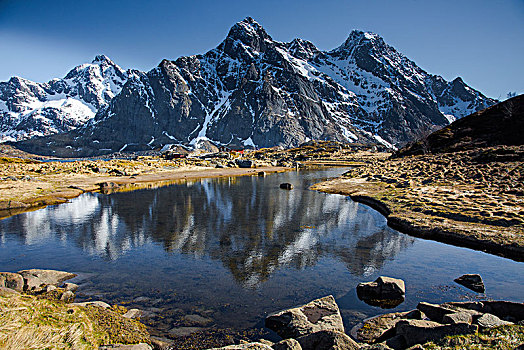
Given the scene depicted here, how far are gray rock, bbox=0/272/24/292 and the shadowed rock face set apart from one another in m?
62.2

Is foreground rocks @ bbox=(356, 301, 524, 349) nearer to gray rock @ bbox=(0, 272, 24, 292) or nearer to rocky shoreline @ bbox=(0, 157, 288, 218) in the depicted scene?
gray rock @ bbox=(0, 272, 24, 292)

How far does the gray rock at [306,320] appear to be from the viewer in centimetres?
1168

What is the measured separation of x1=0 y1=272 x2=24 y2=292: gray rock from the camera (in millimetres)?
14469

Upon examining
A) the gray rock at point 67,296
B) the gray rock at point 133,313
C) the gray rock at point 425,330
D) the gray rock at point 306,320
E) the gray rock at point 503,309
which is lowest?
the gray rock at point 133,313

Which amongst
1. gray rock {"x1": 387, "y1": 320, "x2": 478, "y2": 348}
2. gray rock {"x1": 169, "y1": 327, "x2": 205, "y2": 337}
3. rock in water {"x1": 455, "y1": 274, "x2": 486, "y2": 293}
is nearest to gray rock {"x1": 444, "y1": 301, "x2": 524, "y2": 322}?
gray rock {"x1": 387, "y1": 320, "x2": 478, "y2": 348}

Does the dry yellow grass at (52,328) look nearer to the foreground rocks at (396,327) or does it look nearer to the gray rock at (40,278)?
the foreground rocks at (396,327)

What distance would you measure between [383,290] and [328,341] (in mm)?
7059

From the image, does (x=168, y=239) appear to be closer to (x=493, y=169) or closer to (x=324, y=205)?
(x=324, y=205)

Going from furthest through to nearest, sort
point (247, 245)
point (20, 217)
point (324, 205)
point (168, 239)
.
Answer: point (324, 205) → point (20, 217) → point (168, 239) → point (247, 245)

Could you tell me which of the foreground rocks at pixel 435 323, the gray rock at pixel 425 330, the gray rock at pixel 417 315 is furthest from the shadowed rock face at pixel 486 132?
the gray rock at pixel 425 330

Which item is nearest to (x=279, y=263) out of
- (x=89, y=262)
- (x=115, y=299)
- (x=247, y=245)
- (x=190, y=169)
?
(x=247, y=245)

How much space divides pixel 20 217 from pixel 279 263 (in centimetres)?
3503

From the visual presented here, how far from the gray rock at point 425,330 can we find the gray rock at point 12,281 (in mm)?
17842

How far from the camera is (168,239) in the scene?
26.4m
